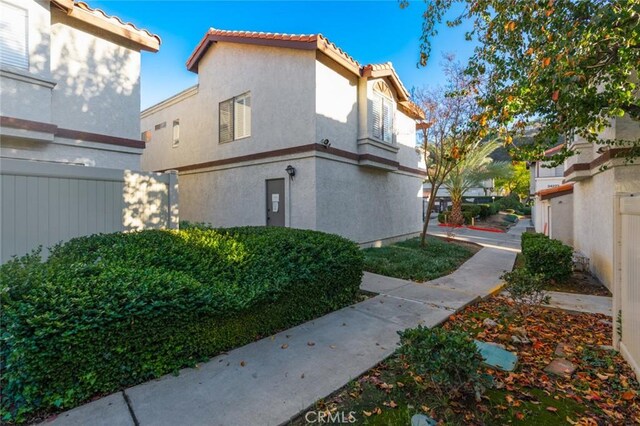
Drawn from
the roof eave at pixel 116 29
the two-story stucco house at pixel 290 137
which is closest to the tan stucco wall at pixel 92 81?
the roof eave at pixel 116 29

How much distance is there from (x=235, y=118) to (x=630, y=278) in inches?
442

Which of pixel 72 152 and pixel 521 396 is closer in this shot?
pixel 521 396

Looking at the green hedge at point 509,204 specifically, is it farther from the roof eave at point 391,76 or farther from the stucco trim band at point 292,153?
the stucco trim band at point 292,153

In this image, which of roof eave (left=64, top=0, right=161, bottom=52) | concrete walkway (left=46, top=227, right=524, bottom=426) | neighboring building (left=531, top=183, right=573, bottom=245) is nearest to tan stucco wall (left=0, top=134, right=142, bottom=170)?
roof eave (left=64, top=0, right=161, bottom=52)

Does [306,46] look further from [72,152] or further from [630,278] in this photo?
[630,278]

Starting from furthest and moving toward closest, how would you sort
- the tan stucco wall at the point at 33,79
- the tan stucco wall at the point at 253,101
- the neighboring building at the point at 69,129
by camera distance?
1. the tan stucco wall at the point at 253,101
2. the tan stucco wall at the point at 33,79
3. the neighboring building at the point at 69,129

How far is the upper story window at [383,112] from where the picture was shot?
11.5 metres

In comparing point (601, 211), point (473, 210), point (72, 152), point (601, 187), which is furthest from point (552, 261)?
point (473, 210)

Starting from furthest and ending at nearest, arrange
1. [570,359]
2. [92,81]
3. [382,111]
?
[382,111], [92,81], [570,359]

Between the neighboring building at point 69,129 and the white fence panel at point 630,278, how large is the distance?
7.93 metres

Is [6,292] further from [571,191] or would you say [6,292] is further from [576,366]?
[571,191]

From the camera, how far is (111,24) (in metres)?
8.06

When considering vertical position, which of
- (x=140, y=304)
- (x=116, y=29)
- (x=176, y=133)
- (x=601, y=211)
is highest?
(x=116, y=29)
